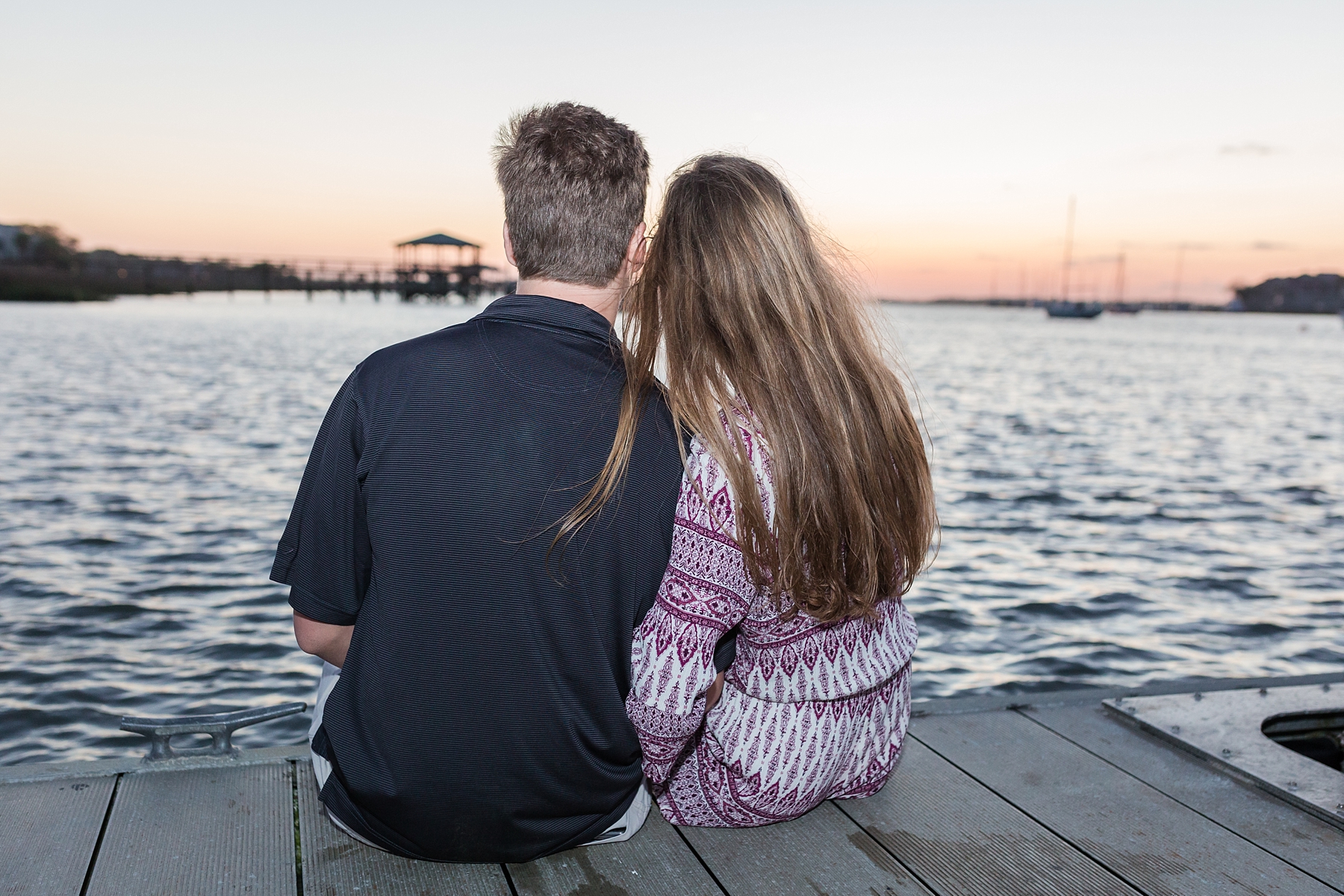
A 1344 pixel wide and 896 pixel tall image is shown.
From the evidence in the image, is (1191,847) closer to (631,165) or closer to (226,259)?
(631,165)

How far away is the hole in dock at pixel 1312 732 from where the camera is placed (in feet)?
8.92

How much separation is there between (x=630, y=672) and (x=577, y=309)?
0.60m

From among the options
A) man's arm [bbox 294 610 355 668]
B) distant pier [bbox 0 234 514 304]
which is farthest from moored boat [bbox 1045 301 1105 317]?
man's arm [bbox 294 610 355 668]

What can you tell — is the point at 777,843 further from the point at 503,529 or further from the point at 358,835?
the point at 503,529

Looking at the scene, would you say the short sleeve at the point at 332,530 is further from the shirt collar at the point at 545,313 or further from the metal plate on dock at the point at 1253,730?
the metal plate on dock at the point at 1253,730

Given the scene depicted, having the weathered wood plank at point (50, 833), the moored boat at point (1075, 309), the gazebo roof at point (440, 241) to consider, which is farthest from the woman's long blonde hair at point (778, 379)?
the moored boat at point (1075, 309)

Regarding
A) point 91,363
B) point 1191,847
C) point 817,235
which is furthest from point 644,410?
point 91,363

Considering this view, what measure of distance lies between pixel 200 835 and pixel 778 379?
136 cm

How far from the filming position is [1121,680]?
4.61 m

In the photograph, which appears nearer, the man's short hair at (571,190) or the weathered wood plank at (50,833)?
the man's short hair at (571,190)

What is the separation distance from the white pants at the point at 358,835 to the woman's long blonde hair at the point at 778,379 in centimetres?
52

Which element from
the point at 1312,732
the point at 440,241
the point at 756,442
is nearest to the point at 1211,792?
the point at 1312,732

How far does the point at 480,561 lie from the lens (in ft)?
4.87

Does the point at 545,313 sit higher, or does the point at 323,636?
the point at 545,313
